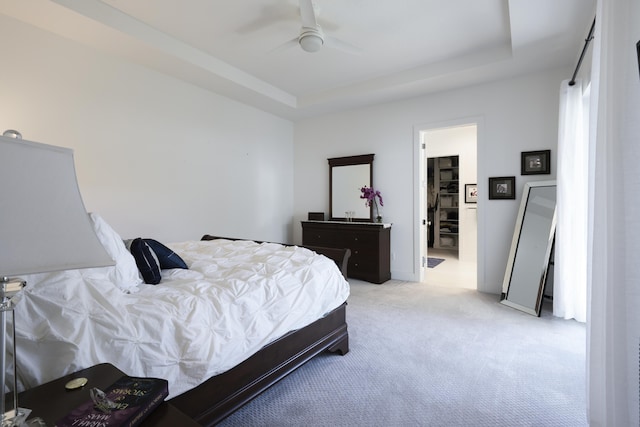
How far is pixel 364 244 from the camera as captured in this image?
459 cm

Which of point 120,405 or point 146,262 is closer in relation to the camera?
point 120,405

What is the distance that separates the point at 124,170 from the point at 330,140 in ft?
10.5

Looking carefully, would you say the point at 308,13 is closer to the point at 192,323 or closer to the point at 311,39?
the point at 311,39

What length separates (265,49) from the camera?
11.5 feet

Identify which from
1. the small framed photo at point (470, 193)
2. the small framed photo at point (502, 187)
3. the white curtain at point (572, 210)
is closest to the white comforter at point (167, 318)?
the white curtain at point (572, 210)

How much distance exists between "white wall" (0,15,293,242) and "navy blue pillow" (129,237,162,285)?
1.64 metres

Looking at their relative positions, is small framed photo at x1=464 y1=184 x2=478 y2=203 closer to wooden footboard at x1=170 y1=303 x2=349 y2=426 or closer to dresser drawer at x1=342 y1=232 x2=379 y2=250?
dresser drawer at x1=342 y1=232 x2=379 y2=250

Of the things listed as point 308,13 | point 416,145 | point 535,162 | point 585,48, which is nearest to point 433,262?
point 416,145

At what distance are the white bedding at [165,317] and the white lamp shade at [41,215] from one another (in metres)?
0.66

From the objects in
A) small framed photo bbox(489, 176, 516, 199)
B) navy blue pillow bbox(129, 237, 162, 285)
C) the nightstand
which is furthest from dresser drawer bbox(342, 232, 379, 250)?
the nightstand

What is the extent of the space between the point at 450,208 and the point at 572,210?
513 cm

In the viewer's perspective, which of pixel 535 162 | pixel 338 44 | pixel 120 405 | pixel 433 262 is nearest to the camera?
pixel 120 405

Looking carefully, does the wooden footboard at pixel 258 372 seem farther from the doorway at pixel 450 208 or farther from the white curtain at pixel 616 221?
the doorway at pixel 450 208

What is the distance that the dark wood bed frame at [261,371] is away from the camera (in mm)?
1407
